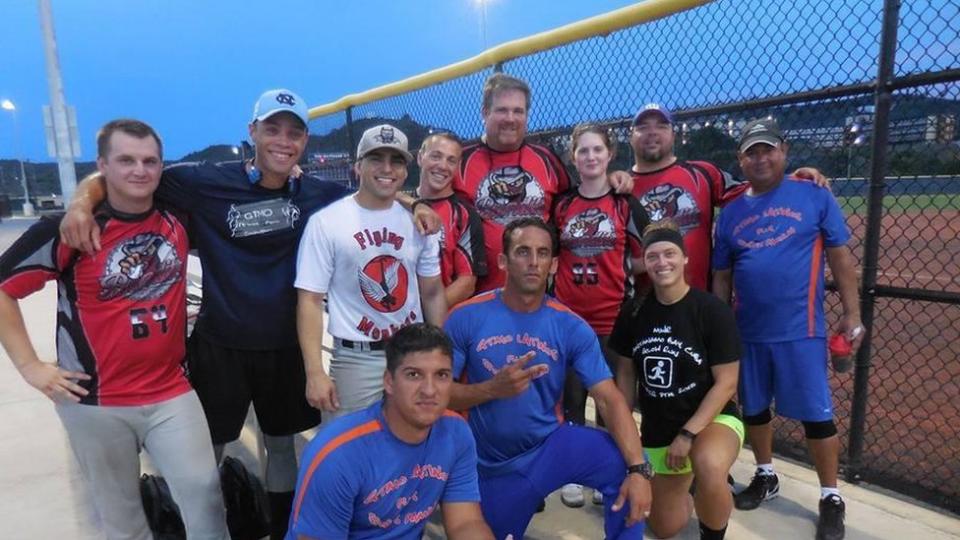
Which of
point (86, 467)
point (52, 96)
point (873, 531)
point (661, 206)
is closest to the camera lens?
point (86, 467)

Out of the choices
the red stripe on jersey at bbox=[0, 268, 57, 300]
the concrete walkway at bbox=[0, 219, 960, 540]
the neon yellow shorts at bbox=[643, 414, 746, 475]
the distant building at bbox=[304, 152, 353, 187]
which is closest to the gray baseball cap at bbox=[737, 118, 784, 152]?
the neon yellow shorts at bbox=[643, 414, 746, 475]

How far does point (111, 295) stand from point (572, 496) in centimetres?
241

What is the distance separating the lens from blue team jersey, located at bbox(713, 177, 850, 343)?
10.3ft

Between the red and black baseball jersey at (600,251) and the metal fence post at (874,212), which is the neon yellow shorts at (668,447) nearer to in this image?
the red and black baseball jersey at (600,251)

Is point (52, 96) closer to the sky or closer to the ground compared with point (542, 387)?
closer to the sky

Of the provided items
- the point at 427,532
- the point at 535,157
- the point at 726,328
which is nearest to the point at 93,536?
the point at 427,532

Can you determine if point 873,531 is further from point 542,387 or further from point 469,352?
point 469,352

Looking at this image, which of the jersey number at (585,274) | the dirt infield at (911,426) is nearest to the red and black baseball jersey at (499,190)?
the jersey number at (585,274)

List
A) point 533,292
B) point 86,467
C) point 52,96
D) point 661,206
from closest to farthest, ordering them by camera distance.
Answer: point 86,467 < point 533,292 < point 661,206 < point 52,96

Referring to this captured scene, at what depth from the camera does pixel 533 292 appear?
2.80 m

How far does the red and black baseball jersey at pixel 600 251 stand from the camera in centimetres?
335

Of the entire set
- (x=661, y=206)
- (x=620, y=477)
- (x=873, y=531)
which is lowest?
(x=873, y=531)

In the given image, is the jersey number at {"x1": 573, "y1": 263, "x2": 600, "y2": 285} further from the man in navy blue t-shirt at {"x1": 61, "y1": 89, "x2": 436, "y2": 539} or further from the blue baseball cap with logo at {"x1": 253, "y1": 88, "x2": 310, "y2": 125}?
the blue baseball cap with logo at {"x1": 253, "y1": 88, "x2": 310, "y2": 125}

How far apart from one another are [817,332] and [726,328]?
607mm
